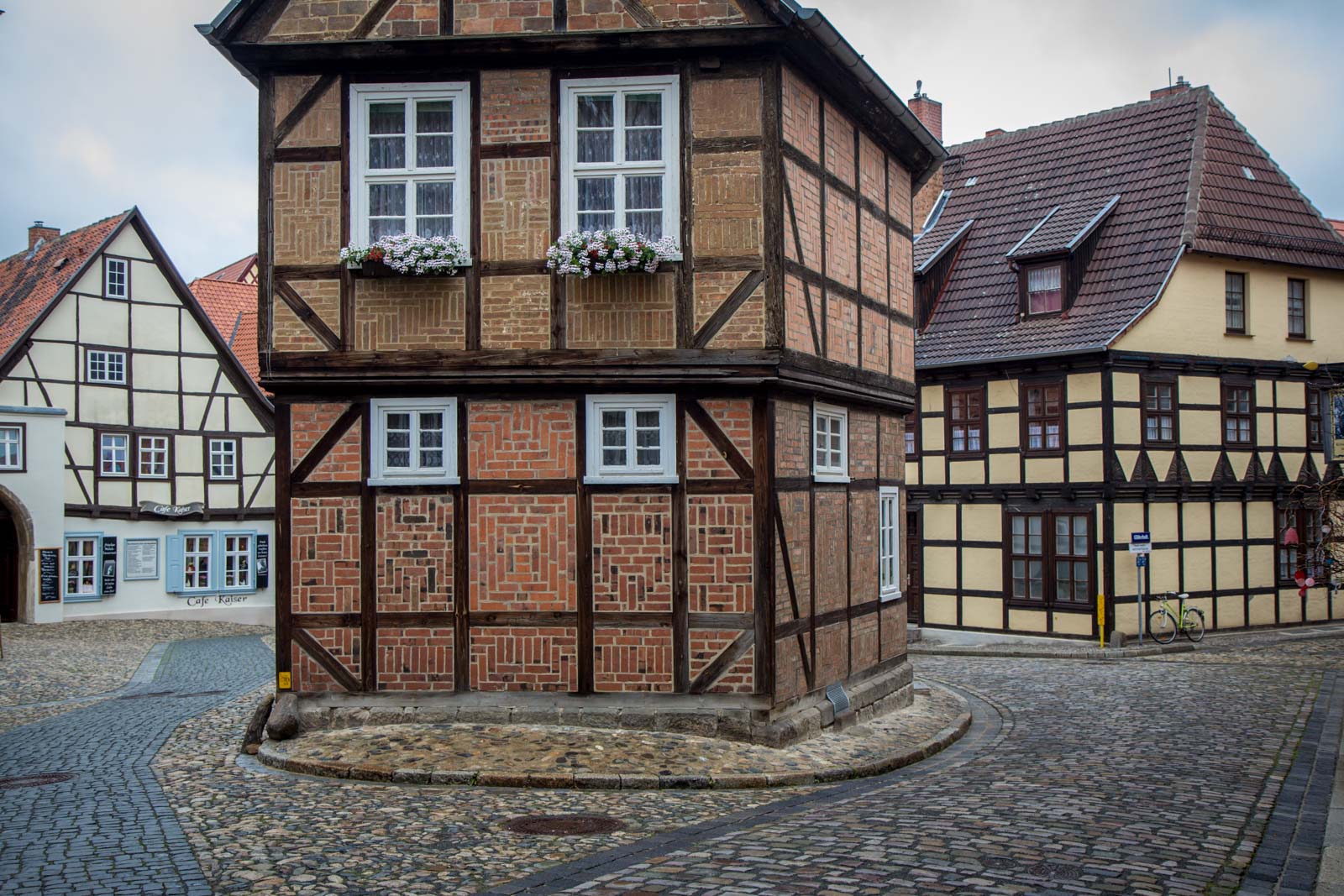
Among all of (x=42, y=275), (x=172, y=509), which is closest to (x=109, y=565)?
(x=172, y=509)

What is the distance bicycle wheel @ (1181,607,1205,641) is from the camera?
918 inches

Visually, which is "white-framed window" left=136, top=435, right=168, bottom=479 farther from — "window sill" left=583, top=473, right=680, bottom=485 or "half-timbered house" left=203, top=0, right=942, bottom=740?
"window sill" left=583, top=473, right=680, bottom=485

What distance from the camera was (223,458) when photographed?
3155 cm

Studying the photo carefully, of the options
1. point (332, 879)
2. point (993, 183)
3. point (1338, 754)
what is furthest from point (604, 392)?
point (993, 183)

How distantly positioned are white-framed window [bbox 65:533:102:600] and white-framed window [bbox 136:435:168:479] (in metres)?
1.92

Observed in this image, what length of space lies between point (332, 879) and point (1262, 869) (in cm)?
557

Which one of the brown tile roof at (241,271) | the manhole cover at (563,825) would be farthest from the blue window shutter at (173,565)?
the manhole cover at (563,825)

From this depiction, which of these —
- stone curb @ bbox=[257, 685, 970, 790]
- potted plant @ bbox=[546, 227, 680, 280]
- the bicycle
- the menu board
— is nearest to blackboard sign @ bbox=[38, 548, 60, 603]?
the menu board

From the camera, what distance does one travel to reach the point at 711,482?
11820 millimetres

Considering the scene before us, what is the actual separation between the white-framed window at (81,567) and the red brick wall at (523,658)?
20271 mm

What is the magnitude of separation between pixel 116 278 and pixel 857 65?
2244cm

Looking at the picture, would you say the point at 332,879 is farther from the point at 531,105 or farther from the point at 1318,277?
the point at 1318,277

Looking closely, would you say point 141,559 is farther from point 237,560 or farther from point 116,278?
point 116,278

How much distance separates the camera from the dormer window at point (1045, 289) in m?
25.1
